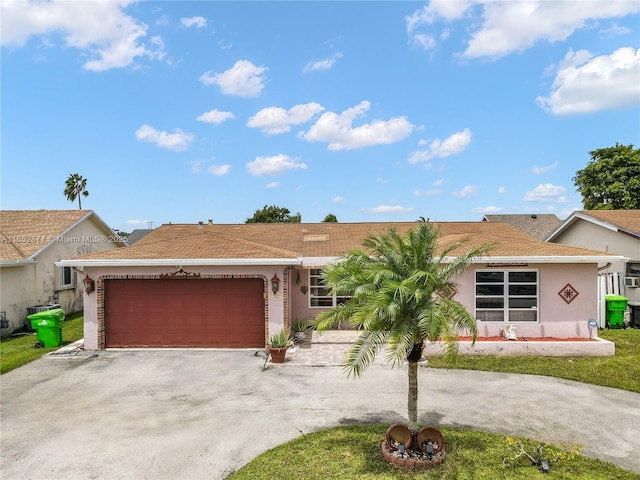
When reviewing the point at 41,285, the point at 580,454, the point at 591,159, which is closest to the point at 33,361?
the point at 41,285

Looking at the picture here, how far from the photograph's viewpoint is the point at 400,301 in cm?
695

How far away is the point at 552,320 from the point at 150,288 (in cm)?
1501

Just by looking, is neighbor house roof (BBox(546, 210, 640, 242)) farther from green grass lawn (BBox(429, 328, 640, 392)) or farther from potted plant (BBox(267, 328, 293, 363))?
potted plant (BBox(267, 328, 293, 363))

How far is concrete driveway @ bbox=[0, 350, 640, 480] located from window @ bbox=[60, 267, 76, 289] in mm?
10957

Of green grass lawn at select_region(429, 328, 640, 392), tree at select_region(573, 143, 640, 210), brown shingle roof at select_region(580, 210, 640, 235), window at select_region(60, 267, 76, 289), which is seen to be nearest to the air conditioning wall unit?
brown shingle roof at select_region(580, 210, 640, 235)

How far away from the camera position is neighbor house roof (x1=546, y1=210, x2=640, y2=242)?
20094mm

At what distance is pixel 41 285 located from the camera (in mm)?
20859

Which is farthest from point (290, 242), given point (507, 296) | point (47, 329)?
point (47, 329)

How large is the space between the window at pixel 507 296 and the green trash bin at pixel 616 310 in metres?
5.93

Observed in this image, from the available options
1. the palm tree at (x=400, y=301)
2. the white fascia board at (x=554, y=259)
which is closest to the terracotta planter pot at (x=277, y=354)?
the palm tree at (x=400, y=301)

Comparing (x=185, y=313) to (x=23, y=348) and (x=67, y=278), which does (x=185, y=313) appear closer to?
(x=23, y=348)

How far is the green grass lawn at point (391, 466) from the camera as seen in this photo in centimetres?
680

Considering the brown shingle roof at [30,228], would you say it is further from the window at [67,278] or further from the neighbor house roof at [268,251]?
the neighbor house roof at [268,251]

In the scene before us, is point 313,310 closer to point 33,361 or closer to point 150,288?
point 150,288
